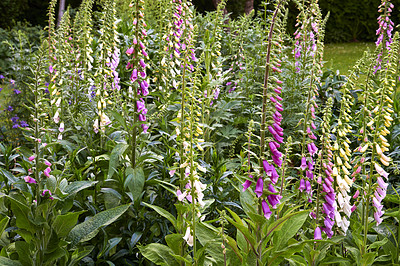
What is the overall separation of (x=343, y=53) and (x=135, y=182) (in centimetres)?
1478

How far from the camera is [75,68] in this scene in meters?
4.95

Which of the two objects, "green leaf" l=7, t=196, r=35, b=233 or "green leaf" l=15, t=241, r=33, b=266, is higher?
"green leaf" l=7, t=196, r=35, b=233

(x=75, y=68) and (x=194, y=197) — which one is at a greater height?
(x=75, y=68)

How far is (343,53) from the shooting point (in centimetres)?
1636

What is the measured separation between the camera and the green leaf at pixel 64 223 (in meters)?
2.66

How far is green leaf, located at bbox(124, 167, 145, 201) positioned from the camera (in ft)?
10.3

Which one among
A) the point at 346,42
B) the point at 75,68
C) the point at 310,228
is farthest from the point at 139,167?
the point at 346,42

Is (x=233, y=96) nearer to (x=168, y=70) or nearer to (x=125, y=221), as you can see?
(x=168, y=70)

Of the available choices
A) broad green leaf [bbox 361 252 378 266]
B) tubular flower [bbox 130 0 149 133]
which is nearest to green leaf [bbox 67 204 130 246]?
tubular flower [bbox 130 0 149 133]

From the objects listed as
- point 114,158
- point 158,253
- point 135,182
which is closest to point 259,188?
point 158,253

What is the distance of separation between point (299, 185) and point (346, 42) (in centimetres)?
1787

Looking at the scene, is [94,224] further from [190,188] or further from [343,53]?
[343,53]

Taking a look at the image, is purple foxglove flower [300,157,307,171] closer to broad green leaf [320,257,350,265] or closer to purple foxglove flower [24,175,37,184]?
broad green leaf [320,257,350,265]

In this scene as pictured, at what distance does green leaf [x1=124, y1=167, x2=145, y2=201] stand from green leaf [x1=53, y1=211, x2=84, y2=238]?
1.75 ft
